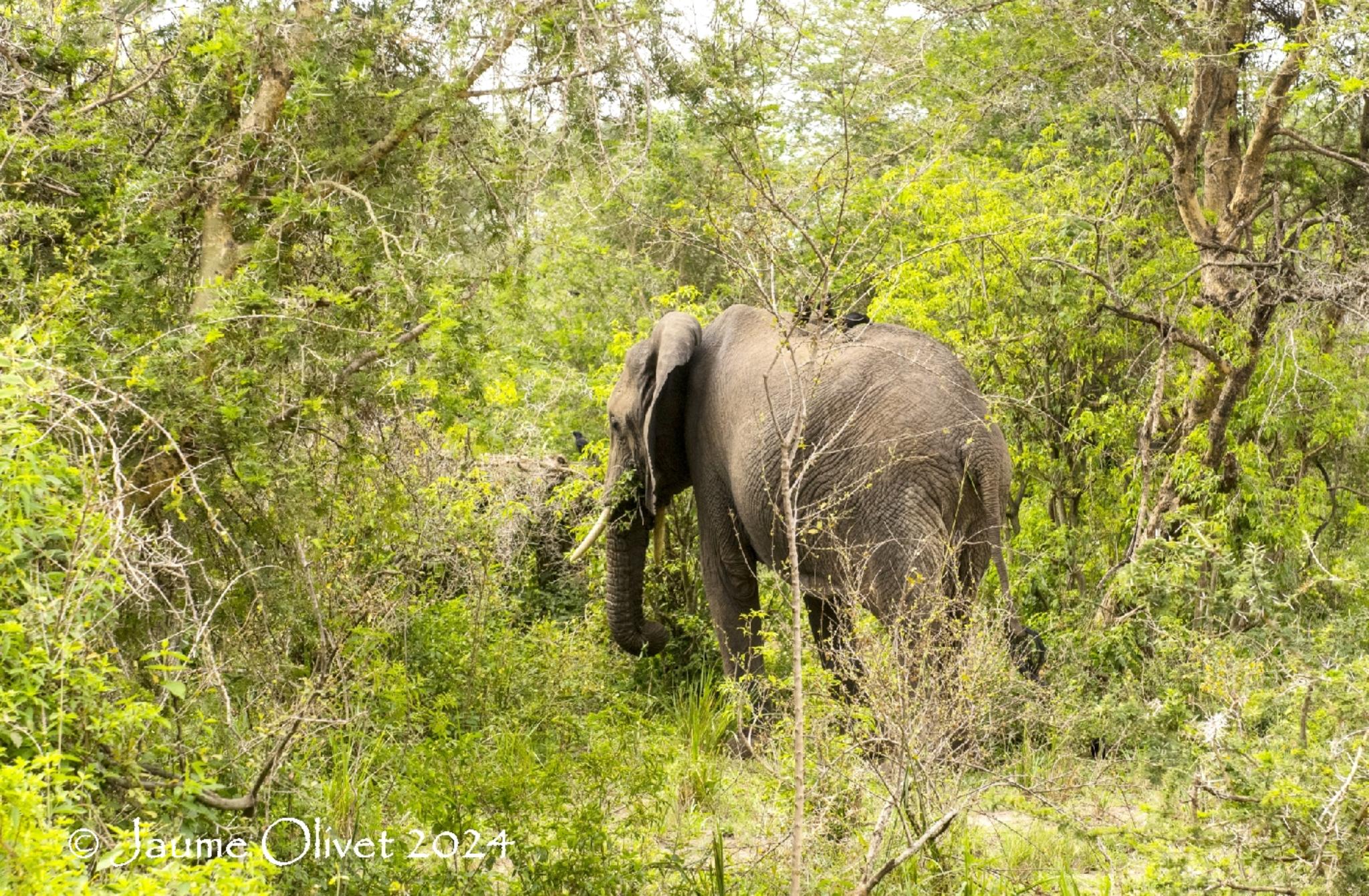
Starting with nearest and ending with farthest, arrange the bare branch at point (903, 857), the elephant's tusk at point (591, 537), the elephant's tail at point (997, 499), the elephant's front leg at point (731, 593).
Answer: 1. the bare branch at point (903, 857)
2. the elephant's tail at point (997, 499)
3. the elephant's front leg at point (731, 593)
4. the elephant's tusk at point (591, 537)

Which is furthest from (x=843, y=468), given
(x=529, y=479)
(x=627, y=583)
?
(x=529, y=479)

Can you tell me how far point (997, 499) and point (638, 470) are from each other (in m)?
2.72

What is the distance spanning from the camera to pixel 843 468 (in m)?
7.60

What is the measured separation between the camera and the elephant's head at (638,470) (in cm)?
925

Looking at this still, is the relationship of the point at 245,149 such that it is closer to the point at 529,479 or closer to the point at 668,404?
the point at 668,404

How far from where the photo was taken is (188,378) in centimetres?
600

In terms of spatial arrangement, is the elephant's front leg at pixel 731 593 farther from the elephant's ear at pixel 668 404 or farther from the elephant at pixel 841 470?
the elephant's ear at pixel 668 404

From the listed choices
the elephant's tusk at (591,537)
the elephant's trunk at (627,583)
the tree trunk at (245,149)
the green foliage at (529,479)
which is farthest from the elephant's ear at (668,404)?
the tree trunk at (245,149)

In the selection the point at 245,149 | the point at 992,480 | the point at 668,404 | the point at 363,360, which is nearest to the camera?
the point at 245,149

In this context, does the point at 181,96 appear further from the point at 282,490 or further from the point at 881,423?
the point at 881,423

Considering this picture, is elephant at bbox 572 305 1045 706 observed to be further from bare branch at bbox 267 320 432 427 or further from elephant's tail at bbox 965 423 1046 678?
bare branch at bbox 267 320 432 427

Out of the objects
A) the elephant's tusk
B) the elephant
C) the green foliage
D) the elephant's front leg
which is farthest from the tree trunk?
the elephant's tusk

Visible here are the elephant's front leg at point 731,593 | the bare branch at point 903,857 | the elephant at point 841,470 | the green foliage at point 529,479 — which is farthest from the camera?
the elephant's front leg at point 731,593

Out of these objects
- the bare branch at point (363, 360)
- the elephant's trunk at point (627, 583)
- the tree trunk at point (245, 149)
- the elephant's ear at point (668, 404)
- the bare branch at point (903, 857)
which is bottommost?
the elephant's trunk at point (627, 583)
